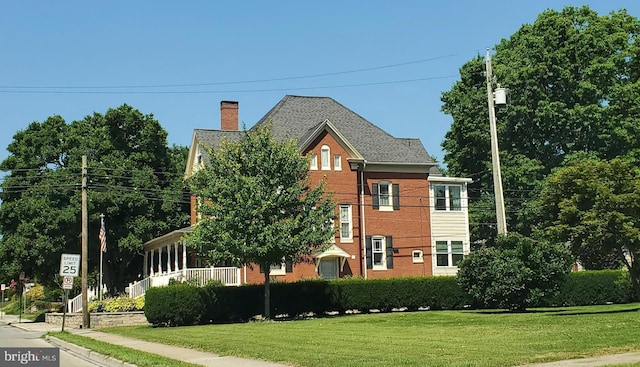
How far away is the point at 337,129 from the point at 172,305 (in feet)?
53.1

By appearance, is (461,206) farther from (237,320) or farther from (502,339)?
(502,339)

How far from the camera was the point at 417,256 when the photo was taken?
45156 mm

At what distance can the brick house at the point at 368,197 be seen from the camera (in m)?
42.6

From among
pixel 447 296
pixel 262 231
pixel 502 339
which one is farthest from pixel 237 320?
pixel 502 339

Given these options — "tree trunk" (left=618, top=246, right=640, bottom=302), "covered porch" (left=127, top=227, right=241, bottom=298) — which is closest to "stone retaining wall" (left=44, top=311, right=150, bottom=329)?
"covered porch" (left=127, top=227, right=241, bottom=298)

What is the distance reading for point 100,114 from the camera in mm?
53875

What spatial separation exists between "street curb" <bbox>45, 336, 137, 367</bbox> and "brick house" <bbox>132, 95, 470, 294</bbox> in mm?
16245

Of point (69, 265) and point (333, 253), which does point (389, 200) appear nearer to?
point (333, 253)

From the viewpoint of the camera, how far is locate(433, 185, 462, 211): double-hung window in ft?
152

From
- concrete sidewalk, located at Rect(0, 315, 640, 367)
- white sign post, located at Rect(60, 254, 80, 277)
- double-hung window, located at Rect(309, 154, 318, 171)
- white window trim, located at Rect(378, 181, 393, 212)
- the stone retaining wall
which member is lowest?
the stone retaining wall

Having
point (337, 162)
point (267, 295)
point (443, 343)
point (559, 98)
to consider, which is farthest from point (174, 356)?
point (559, 98)

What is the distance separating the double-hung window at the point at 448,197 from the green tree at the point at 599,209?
56.0 ft

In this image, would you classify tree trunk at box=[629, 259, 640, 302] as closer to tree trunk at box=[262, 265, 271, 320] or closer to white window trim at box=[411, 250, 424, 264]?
tree trunk at box=[262, 265, 271, 320]

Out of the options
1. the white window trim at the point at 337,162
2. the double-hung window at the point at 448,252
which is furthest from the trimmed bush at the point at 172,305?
the double-hung window at the point at 448,252
